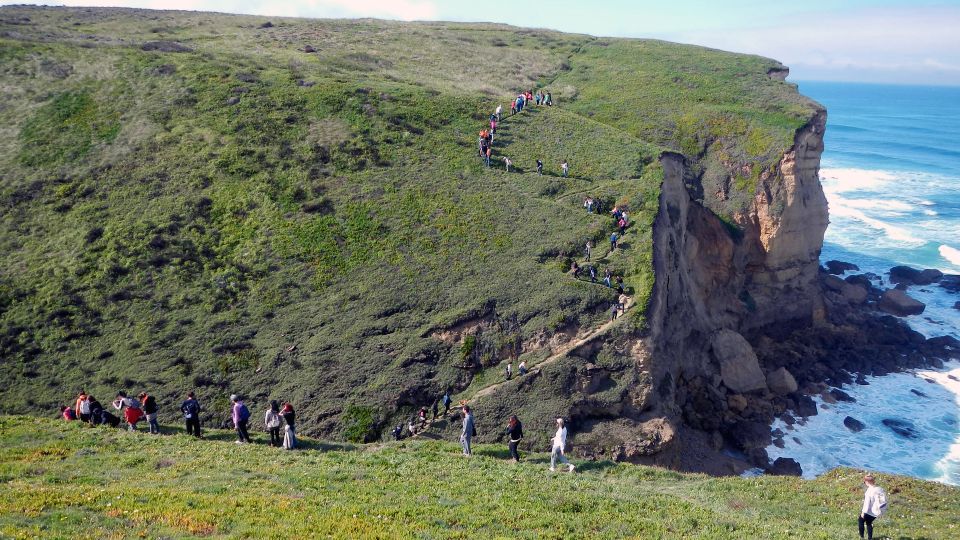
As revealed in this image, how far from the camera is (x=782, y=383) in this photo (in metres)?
38.4

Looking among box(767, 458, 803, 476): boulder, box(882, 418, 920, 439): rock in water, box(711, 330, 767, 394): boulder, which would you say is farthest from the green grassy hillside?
box(882, 418, 920, 439): rock in water

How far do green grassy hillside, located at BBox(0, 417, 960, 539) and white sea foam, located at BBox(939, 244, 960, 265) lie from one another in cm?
4855

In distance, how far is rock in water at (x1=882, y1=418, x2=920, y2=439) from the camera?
118 feet

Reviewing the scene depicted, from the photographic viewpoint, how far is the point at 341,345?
29.0 meters

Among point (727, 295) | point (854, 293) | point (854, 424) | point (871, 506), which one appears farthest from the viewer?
point (854, 293)

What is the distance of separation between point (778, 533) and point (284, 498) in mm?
11602

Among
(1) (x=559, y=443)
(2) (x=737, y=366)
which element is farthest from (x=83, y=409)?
(2) (x=737, y=366)

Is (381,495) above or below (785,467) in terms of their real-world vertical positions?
above

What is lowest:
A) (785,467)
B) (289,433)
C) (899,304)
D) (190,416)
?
(785,467)

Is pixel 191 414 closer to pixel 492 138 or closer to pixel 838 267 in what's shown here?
pixel 492 138

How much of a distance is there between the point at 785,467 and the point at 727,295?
12934 millimetres

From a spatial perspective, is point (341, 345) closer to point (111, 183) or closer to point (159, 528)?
point (159, 528)

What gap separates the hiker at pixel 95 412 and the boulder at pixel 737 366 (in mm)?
29502

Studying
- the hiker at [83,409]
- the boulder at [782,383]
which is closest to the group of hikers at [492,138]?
the boulder at [782,383]
